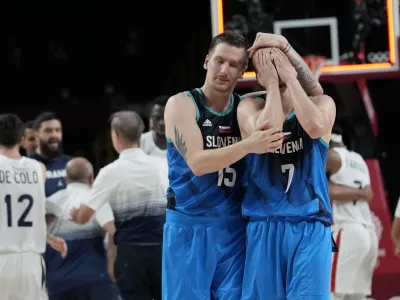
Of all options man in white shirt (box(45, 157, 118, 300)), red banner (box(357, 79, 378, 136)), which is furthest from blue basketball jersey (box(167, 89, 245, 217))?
red banner (box(357, 79, 378, 136))

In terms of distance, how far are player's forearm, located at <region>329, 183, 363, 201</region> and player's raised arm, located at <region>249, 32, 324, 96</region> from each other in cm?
380

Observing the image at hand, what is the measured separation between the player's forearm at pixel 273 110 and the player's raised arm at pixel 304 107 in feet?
0.25

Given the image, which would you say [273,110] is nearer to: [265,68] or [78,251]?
[265,68]

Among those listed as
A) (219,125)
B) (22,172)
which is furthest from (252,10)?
(219,125)

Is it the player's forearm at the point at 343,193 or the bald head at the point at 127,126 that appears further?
the player's forearm at the point at 343,193

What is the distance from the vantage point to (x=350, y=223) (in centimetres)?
881

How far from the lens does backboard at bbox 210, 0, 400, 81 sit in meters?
10.5

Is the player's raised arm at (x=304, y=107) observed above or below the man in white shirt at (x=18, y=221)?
above

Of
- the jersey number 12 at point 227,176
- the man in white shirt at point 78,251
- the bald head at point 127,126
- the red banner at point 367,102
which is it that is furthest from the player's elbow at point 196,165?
the red banner at point 367,102

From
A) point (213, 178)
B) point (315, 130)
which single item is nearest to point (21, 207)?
point (213, 178)

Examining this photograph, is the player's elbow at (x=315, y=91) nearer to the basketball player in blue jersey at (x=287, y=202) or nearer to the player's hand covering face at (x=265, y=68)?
the basketball player in blue jersey at (x=287, y=202)

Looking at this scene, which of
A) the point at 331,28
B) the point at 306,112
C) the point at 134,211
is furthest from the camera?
the point at 331,28

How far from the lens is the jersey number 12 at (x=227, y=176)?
5.05m

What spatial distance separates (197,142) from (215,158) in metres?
0.25
